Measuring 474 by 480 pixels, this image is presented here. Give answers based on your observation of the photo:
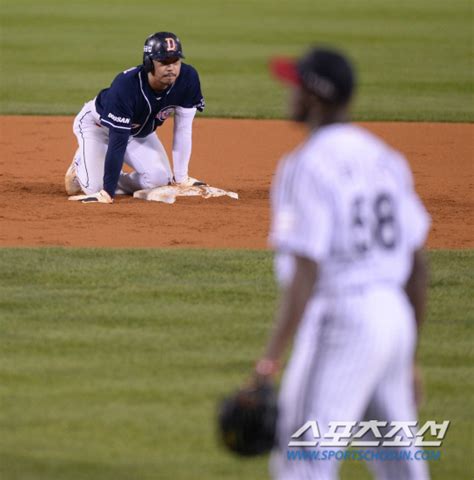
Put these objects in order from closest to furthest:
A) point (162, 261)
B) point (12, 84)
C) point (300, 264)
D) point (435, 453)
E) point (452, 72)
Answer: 1. point (300, 264)
2. point (435, 453)
3. point (162, 261)
4. point (12, 84)
5. point (452, 72)

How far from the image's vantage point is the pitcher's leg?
1189cm

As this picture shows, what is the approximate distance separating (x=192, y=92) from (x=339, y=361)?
7506mm

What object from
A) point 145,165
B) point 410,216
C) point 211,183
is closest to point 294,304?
point 410,216

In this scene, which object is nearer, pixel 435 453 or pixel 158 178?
pixel 435 453

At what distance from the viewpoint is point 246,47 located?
83.2 feet

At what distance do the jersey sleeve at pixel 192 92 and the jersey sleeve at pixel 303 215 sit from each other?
24.0ft

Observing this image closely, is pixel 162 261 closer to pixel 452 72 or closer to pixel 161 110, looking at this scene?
pixel 161 110

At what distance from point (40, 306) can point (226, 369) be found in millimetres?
1738

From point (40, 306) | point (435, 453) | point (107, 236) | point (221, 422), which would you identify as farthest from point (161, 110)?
point (221, 422)

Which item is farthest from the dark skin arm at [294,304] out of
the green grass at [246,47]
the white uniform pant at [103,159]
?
the green grass at [246,47]

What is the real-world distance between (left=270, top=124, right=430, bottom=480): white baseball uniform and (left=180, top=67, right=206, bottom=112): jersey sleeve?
721cm

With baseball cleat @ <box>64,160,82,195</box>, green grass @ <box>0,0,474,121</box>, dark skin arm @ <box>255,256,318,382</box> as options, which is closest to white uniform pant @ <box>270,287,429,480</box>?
dark skin arm @ <box>255,256,318,382</box>

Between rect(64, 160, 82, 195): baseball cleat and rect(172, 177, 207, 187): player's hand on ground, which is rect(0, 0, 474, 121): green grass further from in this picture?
rect(64, 160, 82, 195): baseball cleat

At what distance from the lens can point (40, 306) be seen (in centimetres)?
829
